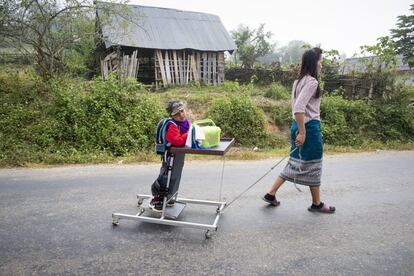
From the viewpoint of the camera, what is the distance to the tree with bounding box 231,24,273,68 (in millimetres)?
22703

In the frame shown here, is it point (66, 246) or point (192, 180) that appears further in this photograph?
point (192, 180)

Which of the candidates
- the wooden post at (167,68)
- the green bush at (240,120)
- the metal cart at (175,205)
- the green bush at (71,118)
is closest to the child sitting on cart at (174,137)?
the metal cart at (175,205)

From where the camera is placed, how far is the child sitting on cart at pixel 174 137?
3.71 meters

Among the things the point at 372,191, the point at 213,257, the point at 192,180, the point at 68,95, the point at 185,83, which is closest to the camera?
the point at 213,257

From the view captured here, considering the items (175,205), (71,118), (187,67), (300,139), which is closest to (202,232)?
(175,205)

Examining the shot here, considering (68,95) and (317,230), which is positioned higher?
(68,95)

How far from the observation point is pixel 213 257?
3.24m

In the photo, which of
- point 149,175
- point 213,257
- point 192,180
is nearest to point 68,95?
point 149,175

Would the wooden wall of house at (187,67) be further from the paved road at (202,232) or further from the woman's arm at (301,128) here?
the woman's arm at (301,128)

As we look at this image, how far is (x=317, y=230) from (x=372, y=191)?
2149mm

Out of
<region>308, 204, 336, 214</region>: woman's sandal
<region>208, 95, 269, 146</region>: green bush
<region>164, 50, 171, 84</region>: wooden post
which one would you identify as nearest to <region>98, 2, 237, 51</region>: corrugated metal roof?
<region>164, 50, 171, 84</region>: wooden post

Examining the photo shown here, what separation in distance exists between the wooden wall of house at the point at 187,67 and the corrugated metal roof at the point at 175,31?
45cm

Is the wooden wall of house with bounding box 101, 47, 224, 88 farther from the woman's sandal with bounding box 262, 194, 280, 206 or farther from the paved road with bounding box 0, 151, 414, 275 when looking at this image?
the woman's sandal with bounding box 262, 194, 280, 206

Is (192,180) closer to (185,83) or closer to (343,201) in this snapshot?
(343,201)
